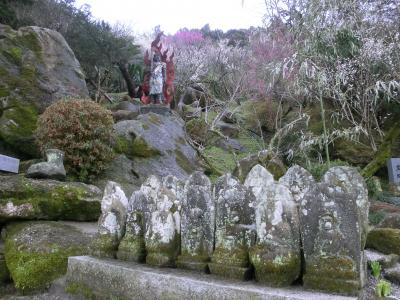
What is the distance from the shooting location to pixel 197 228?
210 cm

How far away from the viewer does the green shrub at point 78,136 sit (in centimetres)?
605

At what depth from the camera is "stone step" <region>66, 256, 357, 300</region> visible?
1700 millimetres

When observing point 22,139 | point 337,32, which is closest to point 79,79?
point 22,139

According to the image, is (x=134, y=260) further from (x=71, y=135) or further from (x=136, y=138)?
(x=136, y=138)

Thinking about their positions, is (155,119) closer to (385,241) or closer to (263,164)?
(263,164)

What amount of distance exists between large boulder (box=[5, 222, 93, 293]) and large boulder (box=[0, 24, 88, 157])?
4204 mm

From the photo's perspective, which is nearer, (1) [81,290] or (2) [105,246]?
(1) [81,290]

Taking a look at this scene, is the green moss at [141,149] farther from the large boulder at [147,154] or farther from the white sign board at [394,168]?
the white sign board at [394,168]

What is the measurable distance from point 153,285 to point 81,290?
58 centimetres

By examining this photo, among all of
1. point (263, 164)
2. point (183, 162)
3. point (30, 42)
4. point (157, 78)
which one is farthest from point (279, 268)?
point (157, 78)

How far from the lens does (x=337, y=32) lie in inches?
381

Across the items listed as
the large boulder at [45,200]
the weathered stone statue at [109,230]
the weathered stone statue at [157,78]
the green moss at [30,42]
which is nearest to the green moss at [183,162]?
the green moss at [30,42]

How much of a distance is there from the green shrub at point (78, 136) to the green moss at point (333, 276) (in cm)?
486

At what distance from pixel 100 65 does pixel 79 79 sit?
5.63 meters
